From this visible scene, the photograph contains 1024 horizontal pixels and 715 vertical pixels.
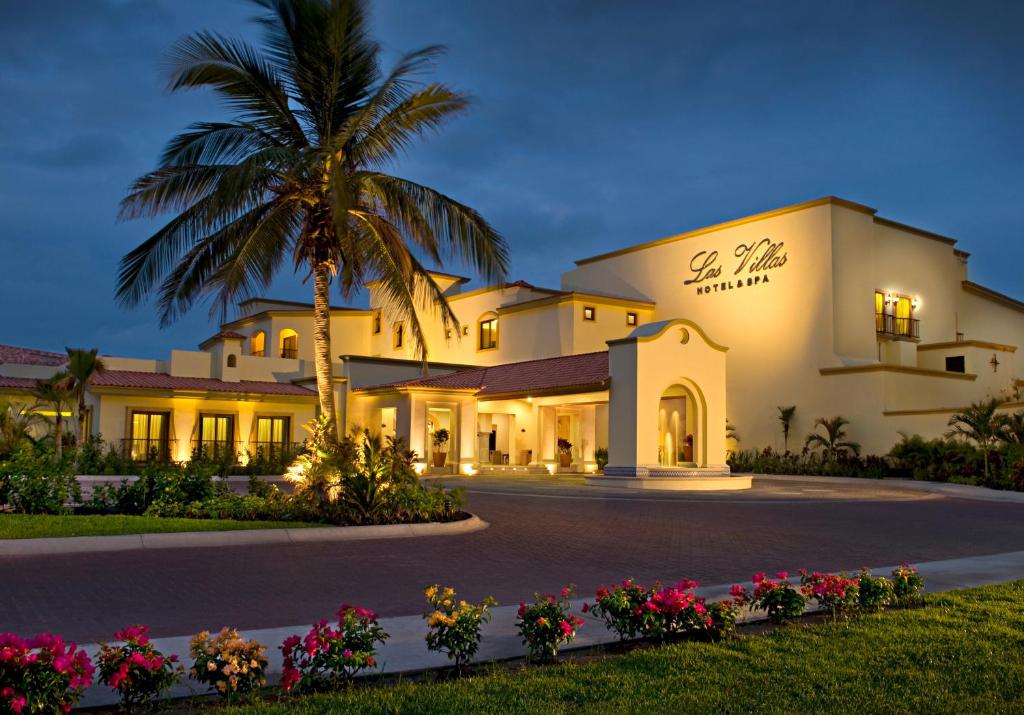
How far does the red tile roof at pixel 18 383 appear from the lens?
31.1m

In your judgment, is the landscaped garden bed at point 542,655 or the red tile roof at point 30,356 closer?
the landscaped garden bed at point 542,655

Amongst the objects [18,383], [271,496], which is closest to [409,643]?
[271,496]

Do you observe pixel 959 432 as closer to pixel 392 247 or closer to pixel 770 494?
pixel 770 494

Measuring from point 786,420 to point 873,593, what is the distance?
27.9 m

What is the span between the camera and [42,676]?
4.49 metres

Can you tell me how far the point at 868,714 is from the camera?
476 centimetres

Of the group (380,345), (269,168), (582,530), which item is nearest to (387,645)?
(582,530)

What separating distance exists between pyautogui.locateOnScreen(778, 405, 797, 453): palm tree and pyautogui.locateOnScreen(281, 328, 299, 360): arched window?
83.9 feet

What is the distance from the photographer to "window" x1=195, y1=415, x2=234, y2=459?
32.1m

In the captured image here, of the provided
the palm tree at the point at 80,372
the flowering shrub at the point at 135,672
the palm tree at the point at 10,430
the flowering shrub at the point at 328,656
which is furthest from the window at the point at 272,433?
the flowering shrub at the point at 135,672

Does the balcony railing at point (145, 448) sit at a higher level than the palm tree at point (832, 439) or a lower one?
lower

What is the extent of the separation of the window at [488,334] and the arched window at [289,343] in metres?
10.2

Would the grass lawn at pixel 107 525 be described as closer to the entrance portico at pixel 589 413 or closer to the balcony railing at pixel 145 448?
the entrance portico at pixel 589 413

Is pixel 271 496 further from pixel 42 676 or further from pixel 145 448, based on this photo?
pixel 145 448
